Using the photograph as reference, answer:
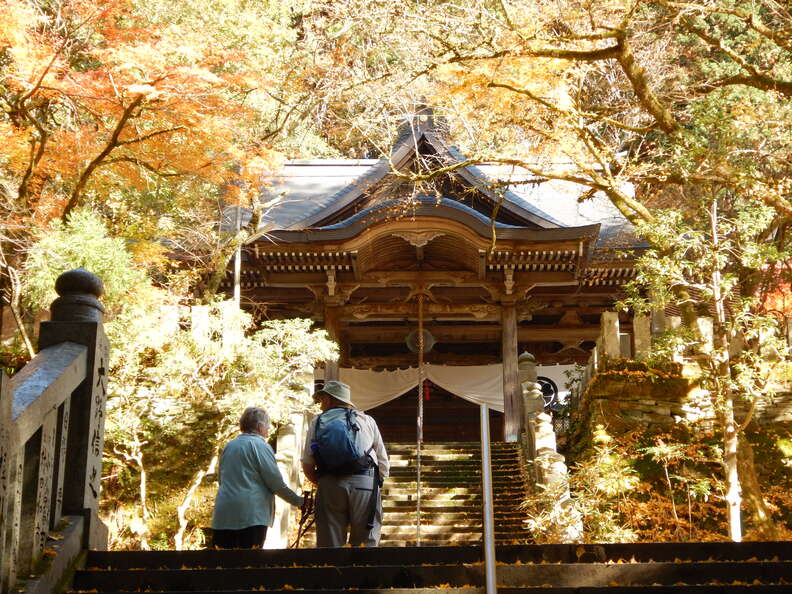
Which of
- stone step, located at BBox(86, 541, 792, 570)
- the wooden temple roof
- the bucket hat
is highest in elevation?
the wooden temple roof

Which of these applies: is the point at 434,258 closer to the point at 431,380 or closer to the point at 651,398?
the point at 431,380

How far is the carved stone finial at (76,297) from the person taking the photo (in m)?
4.31

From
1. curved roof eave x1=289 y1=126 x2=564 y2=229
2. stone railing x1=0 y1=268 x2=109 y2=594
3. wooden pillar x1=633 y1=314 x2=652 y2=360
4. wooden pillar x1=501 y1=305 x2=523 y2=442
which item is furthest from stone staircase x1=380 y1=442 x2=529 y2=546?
stone railing x1=0 y1=268 x2=109 y2=594

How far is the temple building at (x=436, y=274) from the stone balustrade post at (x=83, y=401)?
7519mm

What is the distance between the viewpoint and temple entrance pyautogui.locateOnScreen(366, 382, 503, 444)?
17734mm

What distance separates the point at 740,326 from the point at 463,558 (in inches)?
220

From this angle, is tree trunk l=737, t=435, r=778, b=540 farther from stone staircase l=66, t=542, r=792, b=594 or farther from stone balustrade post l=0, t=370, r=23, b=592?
stone balustrade post l=0, t=370, r=23, b=592

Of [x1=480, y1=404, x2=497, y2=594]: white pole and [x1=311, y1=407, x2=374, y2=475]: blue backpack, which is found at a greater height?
[x1=311, y1=407, x2=374, y2=475]: blue backpack

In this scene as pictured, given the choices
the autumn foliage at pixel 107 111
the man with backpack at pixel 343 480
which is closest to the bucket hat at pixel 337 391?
the man with backpack at pixel 343 480

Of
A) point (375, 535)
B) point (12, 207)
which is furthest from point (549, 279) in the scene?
point (375, 535)

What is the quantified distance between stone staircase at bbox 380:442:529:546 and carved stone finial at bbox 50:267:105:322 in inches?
232

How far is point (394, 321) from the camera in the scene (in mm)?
16797

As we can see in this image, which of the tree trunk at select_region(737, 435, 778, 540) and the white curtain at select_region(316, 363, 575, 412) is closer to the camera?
the tree trunk at select_region(737, 435, 778, 540)

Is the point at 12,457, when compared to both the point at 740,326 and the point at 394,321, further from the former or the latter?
the point at 394,321
